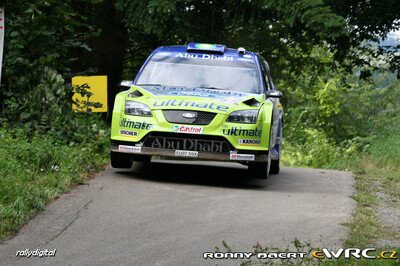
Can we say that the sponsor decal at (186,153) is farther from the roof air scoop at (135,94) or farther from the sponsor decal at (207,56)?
the sponsor decal at (207,56)

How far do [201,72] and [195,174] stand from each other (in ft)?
4.90

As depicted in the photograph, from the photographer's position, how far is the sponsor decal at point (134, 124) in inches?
500

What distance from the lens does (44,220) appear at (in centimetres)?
949

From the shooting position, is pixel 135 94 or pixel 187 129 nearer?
pixel 187 129

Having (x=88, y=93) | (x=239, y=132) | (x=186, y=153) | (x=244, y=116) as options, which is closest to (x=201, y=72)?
(x=244, y=116)

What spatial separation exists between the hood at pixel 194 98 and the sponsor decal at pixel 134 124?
0.83ft

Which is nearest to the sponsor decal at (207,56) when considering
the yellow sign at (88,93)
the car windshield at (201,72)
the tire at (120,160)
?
the car windshield at (201,72)

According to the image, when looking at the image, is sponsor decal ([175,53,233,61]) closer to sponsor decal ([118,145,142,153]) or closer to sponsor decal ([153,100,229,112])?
sponsor decal ([153,100,229,112])

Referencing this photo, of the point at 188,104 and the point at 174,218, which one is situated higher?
the point at 188,104

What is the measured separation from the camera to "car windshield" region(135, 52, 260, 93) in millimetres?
13867

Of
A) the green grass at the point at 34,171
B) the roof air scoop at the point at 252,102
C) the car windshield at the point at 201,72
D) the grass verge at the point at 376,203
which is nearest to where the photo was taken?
the grass verge at the point at 376,203

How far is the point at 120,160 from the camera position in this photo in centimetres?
1345

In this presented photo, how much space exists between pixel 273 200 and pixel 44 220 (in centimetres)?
325

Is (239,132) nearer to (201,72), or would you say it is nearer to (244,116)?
(244,116)
